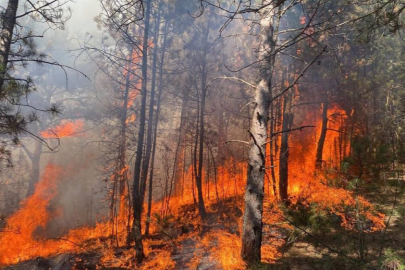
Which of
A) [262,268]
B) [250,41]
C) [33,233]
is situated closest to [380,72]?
[250,41]

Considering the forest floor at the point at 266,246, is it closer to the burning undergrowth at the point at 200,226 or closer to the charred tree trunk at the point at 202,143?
the burning undergrowth at the point at 200,226

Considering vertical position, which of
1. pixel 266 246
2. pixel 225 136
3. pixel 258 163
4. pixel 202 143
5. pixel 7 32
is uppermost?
pixel 7 32

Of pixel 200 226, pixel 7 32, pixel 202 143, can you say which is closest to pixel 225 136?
pixel 202 143

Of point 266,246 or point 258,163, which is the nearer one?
point 258,163

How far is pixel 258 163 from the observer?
538cm

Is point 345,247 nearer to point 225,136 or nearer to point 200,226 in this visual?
point 200,226

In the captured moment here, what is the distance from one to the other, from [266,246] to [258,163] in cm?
401

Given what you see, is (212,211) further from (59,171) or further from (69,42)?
(69,42)

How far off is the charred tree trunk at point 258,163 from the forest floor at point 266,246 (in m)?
0.49

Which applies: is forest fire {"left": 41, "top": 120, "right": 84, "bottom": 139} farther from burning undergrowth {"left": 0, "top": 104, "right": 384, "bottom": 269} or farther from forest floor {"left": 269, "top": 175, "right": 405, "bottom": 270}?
forest floor {"left": 269, "top": 175, "right": 405, "bottom": 270}

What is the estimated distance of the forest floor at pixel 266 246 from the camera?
5365mm

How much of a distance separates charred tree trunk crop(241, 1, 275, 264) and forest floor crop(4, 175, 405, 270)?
49 centimetres

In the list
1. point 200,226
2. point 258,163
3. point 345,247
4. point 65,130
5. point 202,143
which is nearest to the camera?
point 258,163

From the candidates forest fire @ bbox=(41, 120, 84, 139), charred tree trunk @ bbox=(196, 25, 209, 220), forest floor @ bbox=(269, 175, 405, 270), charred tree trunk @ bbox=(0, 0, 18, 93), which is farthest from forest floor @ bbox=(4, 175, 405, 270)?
forest fire @ bbox=(41, 120, 84, 139)
